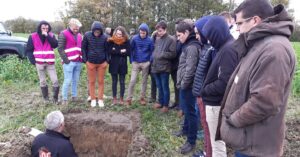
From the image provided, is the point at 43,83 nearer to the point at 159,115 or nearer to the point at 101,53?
the point at 101,53

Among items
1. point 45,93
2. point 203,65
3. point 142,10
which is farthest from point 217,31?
point 142,10

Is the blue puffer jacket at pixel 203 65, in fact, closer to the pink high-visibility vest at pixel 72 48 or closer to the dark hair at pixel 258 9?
the dark hair at pixel 258 9

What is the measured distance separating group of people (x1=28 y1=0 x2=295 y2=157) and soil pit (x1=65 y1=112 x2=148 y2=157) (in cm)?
101

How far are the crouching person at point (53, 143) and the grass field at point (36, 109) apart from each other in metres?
1.35

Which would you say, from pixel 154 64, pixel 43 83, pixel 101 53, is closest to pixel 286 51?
pixel 154 64

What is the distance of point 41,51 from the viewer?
265 inches

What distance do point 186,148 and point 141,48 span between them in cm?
270

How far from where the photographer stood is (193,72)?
4.47m

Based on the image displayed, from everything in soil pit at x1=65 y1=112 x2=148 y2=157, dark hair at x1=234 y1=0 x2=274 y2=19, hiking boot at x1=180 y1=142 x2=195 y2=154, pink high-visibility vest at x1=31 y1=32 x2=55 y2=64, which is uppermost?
dark hair at x1=234 y1=0 x2=274 y2=19

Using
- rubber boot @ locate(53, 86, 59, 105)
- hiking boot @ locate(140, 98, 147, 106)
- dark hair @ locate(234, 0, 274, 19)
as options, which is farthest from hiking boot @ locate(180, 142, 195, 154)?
rubber boot @ locate(53, 86, 59, 105)

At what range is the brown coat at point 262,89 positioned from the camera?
2227 millimetres

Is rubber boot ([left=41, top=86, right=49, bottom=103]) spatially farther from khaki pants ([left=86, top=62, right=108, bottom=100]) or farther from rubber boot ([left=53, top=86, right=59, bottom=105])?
khaki pants ([left=86, top=62, right=108, bottom=100])

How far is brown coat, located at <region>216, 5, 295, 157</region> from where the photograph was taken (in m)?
2.23

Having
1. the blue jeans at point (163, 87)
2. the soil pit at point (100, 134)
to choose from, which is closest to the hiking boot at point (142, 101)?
the blue jeans at point (163, 87)
